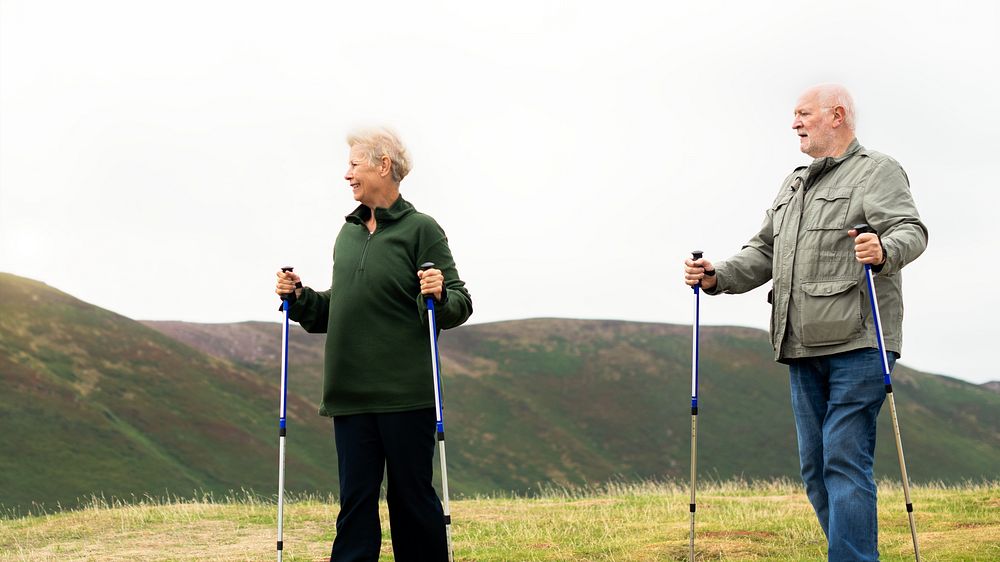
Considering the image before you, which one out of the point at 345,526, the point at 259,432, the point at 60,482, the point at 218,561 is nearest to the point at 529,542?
the point at 218,561

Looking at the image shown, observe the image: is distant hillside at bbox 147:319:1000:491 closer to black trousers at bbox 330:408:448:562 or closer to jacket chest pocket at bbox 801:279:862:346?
black trousers at bbox 330:408:448:562

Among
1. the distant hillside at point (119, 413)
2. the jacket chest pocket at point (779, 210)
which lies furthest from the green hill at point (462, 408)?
the jacket chest pocket at point (779, 210)

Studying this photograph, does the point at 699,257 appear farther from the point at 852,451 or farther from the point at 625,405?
the point at 625,405

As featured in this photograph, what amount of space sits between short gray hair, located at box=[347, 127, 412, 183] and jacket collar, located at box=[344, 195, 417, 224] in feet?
0.49

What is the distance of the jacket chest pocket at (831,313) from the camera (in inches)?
243

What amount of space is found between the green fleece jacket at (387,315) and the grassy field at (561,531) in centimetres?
417

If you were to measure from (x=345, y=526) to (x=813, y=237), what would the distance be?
3.23 meters

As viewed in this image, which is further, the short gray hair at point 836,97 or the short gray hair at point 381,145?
the short gray hair at point 836,97

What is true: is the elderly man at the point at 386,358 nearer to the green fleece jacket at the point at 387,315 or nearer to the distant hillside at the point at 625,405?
the green fleece jacket at the point at 387,315

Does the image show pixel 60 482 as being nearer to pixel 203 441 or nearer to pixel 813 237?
pixel 203 441

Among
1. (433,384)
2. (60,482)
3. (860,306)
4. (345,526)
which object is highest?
(860,306)

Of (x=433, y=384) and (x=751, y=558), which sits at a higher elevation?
(x=433, y=384)

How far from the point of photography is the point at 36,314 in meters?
67.3

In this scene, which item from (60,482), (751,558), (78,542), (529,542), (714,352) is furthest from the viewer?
(714,352)
